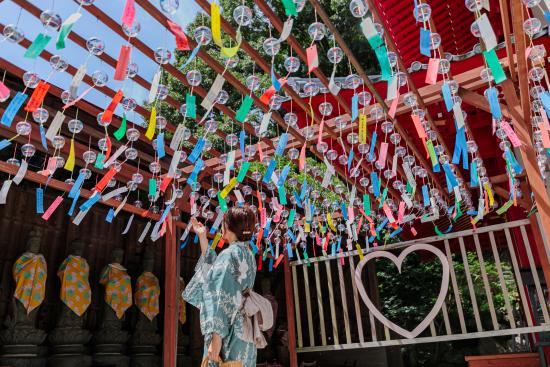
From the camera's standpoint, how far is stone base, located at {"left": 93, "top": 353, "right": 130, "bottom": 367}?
4.65m

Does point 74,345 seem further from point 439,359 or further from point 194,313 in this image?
point 439,359

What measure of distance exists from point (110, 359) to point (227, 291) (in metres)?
3.40

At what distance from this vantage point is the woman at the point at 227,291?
199cm

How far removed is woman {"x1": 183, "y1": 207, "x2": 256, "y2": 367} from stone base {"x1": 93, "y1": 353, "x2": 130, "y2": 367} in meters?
3.10

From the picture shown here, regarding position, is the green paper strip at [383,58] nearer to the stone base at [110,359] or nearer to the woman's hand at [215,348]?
the woman's hand at [215,348]

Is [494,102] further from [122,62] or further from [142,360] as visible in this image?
[142,360]

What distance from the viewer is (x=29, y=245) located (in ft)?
14.2

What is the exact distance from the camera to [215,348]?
6.40 feet

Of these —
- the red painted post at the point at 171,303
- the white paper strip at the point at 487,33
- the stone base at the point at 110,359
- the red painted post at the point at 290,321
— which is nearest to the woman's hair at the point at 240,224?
the white paper strip at the point at 487,33

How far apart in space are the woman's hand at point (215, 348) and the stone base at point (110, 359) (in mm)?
3349

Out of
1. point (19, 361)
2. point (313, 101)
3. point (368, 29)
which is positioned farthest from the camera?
point (19, 361)

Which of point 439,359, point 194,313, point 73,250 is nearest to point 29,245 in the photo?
point 73,250

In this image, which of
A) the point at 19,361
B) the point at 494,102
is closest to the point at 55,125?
the point at 494,102

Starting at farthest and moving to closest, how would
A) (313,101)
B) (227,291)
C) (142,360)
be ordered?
(142,360), (313,101), (227,291)
